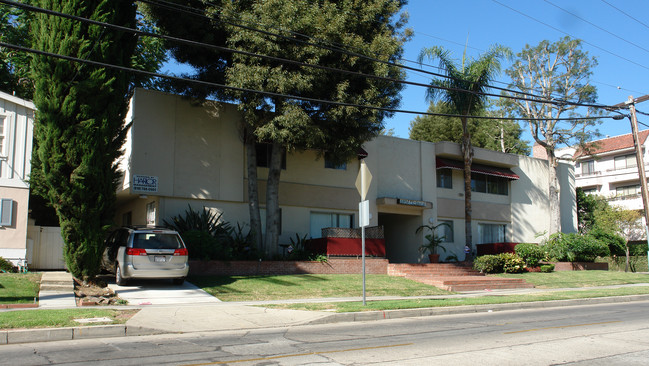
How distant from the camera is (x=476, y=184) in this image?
32719 millimetres

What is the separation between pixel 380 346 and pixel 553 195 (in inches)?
1145


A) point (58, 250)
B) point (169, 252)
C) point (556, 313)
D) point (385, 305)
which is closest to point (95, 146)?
point (169, 252)

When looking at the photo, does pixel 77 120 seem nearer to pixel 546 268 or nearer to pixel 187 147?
pixel 187 147

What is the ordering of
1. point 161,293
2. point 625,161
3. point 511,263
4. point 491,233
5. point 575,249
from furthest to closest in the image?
point 625,161 < point 491,233 < point 575,249 < point 511,263 < point 161,293

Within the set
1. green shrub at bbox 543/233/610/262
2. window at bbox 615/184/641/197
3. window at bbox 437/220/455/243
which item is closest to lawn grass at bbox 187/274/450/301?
window at bbox 437/220/455/243

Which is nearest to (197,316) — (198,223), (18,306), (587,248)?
(18,306)

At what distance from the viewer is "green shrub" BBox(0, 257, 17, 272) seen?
1702 centimetres

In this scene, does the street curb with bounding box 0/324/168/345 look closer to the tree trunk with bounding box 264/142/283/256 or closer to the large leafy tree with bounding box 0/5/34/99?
the tree trunk with bounding box 264/142/283/256

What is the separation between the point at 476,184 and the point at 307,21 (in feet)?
60.7

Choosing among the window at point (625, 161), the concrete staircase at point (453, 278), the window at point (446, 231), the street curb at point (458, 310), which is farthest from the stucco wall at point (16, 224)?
the window at point (625, 161)

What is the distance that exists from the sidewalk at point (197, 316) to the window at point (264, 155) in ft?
31.4

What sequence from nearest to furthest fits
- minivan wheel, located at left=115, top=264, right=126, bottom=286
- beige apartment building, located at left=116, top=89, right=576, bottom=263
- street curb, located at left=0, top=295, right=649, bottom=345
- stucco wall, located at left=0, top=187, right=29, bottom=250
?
street curb, located at left=0, top=295, right=649, bottom=345, minivan wheel, located at left=115, top=264, right=126, bottom=286, stucco wall, located at left=0, top=187, right=29, bottom=250, beige apartment building, located at left=116, top=89, right=576, bottom=263

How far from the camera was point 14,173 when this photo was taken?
18297mm

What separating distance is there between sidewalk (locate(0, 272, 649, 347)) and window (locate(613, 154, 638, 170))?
1671 inches
